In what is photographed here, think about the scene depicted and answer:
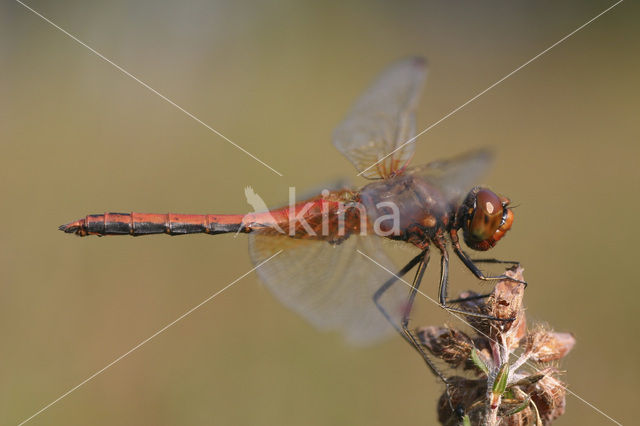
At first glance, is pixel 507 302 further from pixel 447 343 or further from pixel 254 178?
pixel 254 178

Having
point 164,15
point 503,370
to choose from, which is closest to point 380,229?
point 503,370

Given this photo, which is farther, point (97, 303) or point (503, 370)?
point (97, 303)

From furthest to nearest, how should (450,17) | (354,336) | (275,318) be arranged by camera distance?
(450,17), (275,318), (354,336)

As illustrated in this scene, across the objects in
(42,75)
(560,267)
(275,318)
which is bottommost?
(275,318)

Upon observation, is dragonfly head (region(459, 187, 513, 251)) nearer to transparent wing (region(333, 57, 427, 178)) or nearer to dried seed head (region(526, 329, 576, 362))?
transparent wing (region(333, 57, 427, 178))

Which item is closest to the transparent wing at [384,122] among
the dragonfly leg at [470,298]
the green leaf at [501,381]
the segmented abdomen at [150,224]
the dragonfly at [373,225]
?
the dragonfly at [373,225]

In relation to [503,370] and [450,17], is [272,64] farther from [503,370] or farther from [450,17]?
[503,370]

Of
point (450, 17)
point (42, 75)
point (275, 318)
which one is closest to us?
point (275, 318)
